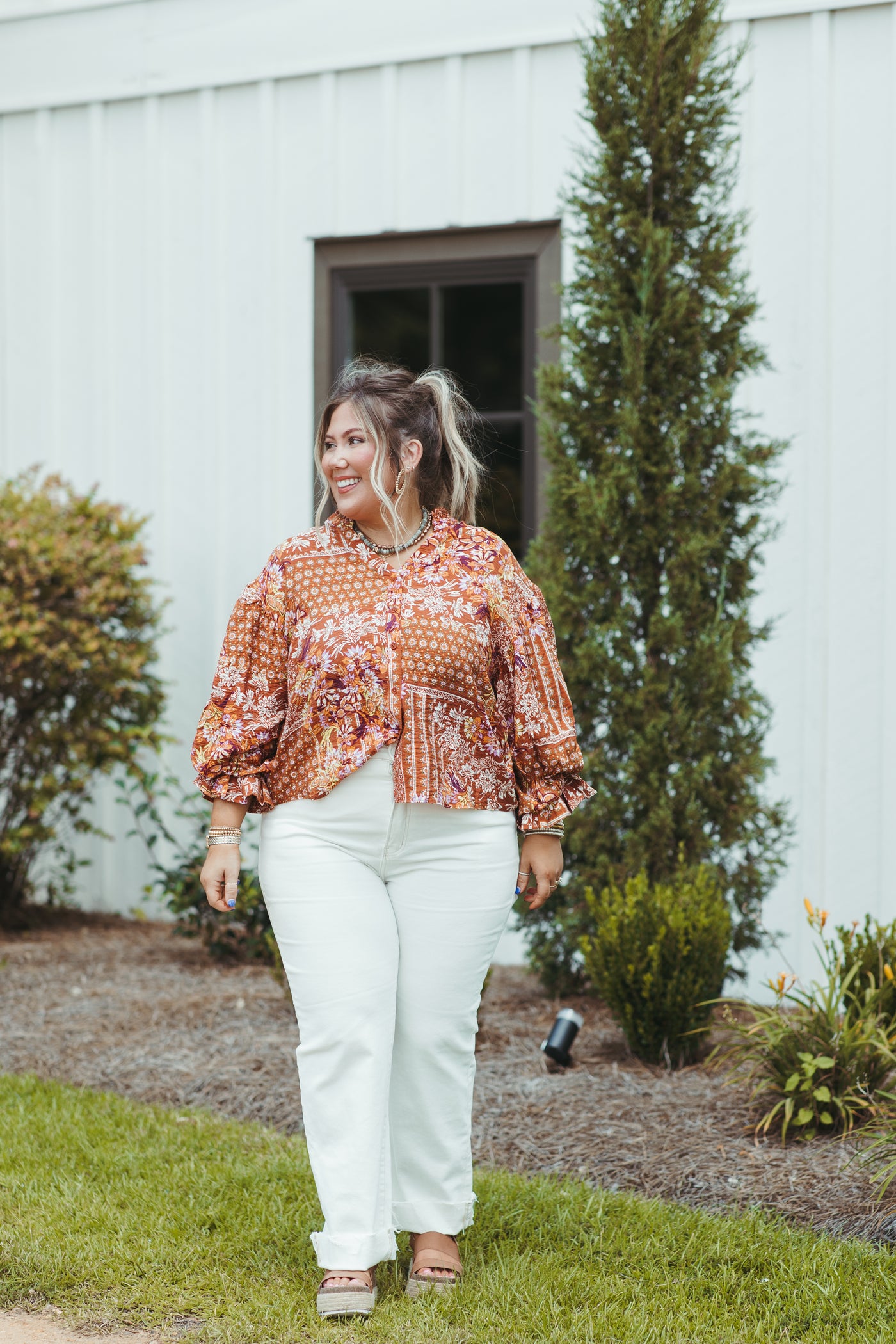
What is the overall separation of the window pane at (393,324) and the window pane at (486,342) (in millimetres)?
139

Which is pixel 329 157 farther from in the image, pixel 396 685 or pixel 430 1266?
pixel 430 1266

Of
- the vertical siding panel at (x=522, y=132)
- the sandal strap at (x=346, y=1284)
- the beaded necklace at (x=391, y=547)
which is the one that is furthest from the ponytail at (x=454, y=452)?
the vertical siding panel at (x=522, y=132)

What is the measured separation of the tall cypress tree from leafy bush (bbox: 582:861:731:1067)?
0.49m

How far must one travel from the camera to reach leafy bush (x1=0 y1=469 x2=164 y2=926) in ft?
20.4

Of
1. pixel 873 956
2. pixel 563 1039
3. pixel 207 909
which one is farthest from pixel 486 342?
pixel 873 956

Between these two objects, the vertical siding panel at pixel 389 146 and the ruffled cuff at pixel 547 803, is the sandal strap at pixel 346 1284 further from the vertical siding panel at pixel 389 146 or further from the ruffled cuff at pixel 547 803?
the vertical siding panel at pixel 389 146

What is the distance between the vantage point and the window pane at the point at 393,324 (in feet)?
23.0

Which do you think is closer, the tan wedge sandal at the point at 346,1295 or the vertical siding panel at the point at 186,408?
the tan wedge sandal at the point at 346,1295

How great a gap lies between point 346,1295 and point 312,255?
534 centimetres

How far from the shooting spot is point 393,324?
7355 millimetres

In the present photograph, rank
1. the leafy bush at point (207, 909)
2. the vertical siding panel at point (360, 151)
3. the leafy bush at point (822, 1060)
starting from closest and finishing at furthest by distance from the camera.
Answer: the leafy bush at point (822, 1060) → the leafy bush at point (207, 909) → the vertical siding panel at point (360, 151)

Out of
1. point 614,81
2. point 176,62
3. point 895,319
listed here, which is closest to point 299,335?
point 176,62

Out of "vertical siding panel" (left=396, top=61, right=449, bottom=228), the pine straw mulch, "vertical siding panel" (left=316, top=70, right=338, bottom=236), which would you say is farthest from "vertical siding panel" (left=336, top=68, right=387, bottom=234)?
the pine straw mulch

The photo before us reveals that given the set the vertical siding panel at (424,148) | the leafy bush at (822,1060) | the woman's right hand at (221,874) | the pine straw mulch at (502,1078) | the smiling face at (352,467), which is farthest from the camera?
the vertical siding panel at (424,148)
